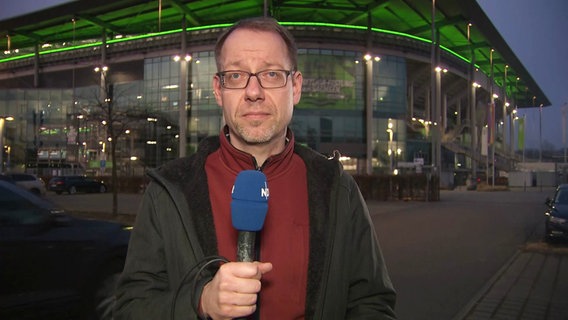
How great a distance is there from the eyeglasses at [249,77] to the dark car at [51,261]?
12.8ft

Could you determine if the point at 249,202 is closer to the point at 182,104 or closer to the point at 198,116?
the point at 198,116

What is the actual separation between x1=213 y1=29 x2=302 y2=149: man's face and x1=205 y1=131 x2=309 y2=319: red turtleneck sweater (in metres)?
0.09

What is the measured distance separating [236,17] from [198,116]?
10.1 m

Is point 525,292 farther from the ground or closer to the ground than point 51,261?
closer to the ground

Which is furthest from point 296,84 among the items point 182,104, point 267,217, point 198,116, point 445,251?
point 182,104

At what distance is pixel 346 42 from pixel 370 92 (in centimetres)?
525

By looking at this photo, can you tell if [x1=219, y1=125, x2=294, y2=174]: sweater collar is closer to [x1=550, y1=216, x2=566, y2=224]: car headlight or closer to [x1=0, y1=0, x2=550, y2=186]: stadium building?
[x1=550, y1=216, x2=566, y2=224]: car headlight

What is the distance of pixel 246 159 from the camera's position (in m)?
1.81

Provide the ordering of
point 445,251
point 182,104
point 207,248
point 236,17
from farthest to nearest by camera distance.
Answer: point 182,104
point 236,17
point 445,251
point 207,248

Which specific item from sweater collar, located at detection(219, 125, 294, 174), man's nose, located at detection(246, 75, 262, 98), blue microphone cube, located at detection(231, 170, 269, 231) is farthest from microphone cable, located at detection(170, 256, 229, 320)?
man's nose, located at detection(246, 75, 262, 98)

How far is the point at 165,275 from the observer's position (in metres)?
1.69

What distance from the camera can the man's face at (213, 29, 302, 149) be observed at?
181cm

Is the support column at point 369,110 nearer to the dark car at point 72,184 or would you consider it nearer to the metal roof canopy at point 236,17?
the metal roof canopy at point 236,17

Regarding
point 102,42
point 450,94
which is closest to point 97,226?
point 102,42
